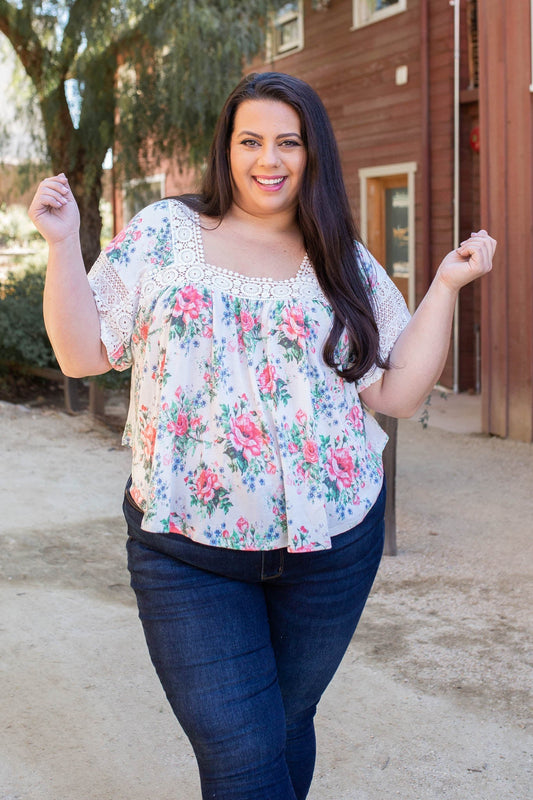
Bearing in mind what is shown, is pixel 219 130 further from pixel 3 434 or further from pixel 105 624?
pixel 3 434

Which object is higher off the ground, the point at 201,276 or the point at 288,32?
the point at 288,32

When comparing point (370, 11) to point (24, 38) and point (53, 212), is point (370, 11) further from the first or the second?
point (53, 212)

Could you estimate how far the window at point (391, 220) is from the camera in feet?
36.1

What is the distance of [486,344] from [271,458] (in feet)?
21.4

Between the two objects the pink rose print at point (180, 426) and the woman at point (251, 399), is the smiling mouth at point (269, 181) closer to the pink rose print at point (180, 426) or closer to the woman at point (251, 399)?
the woman at point (251, 399)

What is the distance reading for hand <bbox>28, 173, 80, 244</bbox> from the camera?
176 centimetres

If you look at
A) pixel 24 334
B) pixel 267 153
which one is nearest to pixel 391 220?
pixel 24 334

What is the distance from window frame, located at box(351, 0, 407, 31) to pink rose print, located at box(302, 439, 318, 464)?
32.4 ft

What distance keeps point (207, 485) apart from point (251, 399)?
6.8 inches

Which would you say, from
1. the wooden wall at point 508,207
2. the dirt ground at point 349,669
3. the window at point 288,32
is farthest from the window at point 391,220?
the dirt ground at point 349,669

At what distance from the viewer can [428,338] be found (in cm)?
199

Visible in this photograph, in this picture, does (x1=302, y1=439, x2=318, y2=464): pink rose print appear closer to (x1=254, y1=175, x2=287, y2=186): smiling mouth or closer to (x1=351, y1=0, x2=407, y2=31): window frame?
(x1=254, y1=175, x2=287, y2=186): smiling mouth

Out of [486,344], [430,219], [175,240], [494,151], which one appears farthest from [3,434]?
[175,240]

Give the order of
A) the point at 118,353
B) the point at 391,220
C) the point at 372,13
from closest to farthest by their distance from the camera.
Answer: the point at 118,353 → the point at 372,13 → the point at 391,220
